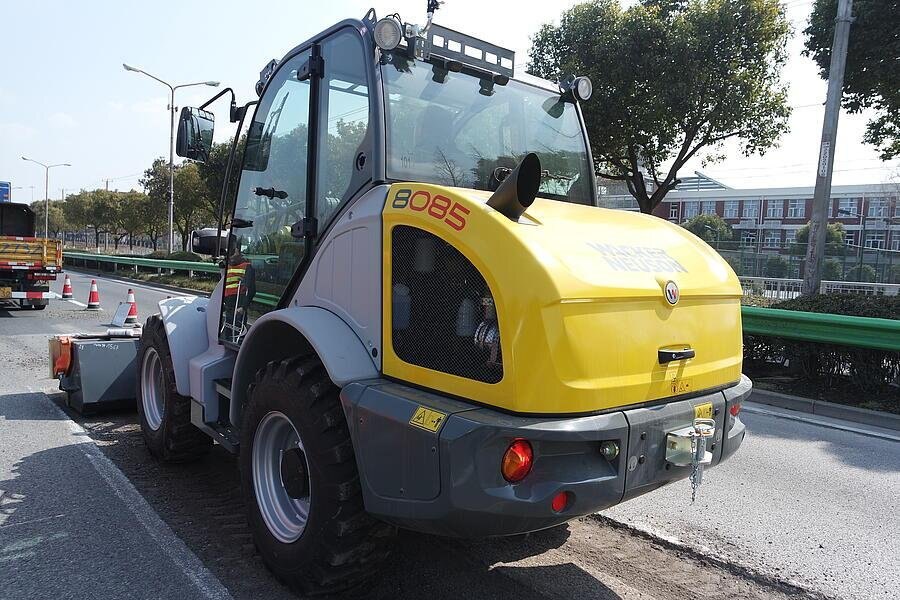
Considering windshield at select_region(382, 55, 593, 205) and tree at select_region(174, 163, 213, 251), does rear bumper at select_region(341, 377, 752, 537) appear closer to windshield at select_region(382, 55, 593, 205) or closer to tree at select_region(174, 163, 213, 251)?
windshield at select_region(382, 55, 593, 205)

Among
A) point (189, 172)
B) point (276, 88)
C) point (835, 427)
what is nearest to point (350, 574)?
point (276, 88)

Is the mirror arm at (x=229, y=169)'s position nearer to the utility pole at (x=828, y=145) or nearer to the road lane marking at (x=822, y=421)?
the road lane marking at (x=822, y=421)

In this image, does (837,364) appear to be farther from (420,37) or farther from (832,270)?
(832,270)

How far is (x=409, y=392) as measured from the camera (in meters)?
2.66

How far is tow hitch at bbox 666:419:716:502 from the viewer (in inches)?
108

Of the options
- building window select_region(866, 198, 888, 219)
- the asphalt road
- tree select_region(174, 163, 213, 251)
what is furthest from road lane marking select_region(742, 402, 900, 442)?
building window select_region(866, 198, 888, 219)

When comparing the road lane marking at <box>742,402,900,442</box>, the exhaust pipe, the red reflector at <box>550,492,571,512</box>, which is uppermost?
the exhaust pipe

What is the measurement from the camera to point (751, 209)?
218 ft

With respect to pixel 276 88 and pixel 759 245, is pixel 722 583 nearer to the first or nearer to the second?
pixel 276 88

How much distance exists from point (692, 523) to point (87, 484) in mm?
3908

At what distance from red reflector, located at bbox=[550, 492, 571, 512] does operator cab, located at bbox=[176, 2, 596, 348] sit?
1584 mm

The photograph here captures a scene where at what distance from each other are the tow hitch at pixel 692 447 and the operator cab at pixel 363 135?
1.49 metres

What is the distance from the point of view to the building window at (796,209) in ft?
212

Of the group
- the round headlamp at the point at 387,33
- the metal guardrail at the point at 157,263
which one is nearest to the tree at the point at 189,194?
the metal guardrail at the point at 157,263
